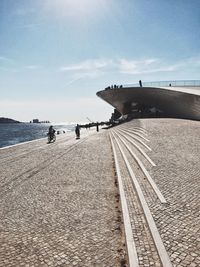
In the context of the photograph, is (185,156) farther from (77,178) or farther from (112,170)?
(77,178)

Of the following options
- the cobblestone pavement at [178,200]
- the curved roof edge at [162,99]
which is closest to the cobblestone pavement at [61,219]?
the cobblestone pavement at [178,200]

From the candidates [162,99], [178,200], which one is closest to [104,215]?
[178,200]

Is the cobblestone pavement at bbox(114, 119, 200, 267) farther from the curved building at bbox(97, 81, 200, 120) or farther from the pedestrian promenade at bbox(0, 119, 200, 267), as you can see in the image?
the curved building at bbox(97, 81, 200, 120)

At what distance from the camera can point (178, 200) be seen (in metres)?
7.55

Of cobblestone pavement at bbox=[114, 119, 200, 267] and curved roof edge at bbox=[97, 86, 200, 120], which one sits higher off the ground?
curved roof edge at bbox=[97, 86, 200, 120]

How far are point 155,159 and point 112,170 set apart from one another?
7.88 ft

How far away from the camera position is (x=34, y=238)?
5.81m

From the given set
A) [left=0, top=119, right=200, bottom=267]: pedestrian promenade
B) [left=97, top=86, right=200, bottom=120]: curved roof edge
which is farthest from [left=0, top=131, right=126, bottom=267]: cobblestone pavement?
[left=97, top=86, right=200, bottom=120]: curved roof edge

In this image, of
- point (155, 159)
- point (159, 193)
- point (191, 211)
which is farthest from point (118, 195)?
point (155, 159)

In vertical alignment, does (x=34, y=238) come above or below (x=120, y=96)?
below

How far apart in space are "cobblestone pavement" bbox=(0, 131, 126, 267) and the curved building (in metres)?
25.8

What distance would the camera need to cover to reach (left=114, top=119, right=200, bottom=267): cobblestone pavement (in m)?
4.96

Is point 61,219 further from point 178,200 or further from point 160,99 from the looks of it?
point 160,99

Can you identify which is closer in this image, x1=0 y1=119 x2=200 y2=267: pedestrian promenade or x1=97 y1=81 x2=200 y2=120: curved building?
x1=0 y1=119 x2=200 y2=267: pedestrian promenade
